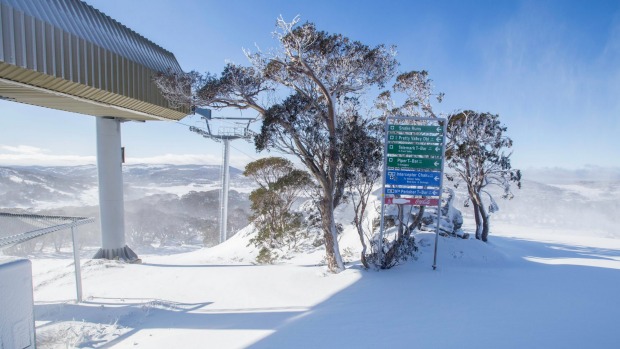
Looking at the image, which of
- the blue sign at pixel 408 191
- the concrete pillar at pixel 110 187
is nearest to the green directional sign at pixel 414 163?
the blue sign at pixel 408 191

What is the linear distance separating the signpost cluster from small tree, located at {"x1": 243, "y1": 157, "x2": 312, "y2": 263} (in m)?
7.79

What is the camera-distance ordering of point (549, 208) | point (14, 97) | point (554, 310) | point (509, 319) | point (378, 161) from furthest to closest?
point (549, 208)
point (378, 161)
point (14, 97)
point (554, 310)
point (509, 319)

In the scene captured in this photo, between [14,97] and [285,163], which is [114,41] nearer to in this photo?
[14,97]

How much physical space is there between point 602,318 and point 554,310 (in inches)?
20.4

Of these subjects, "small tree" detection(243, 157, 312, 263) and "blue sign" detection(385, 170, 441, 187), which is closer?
"blue sign" detection(385, 170, 441, 187)

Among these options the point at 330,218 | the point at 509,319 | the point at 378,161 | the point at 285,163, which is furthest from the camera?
the point at 285,163

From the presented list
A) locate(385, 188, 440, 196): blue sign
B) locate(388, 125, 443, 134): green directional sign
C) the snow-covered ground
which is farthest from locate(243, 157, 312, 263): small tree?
locate(388, 125, 443, 134): green directional sign

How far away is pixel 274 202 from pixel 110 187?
777 cm

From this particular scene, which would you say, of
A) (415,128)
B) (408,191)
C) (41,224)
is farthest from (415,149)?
(41,224)

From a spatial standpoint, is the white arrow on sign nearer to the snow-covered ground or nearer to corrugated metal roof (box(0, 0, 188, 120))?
the snow-covered ground

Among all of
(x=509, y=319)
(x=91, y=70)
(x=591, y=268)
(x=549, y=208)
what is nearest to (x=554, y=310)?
(x=509, y=319)

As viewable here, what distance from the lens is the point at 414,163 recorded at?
24.6 ft

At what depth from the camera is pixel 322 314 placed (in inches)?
186

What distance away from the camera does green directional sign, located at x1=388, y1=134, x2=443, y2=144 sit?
24.3 ft
